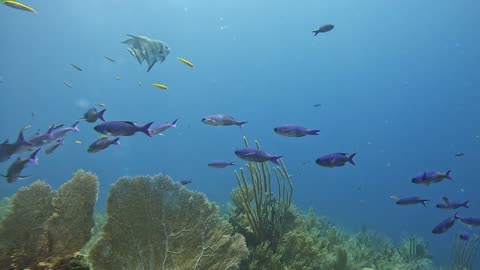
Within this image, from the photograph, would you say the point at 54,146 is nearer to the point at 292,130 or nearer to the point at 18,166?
the point at 18,166

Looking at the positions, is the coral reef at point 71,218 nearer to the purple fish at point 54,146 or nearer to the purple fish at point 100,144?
the purple fish at point 100,144

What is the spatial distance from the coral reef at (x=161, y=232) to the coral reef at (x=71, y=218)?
1.23 ft

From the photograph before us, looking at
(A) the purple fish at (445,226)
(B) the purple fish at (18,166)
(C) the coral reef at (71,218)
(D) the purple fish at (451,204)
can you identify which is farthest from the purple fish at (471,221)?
(B) the purple fish at (18,166)

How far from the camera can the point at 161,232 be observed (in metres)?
4.05

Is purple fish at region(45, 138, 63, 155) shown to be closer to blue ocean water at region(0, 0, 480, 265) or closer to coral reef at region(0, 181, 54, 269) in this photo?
coral reef at region(0, 181, 54, 269)

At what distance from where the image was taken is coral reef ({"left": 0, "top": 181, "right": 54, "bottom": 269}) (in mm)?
3916

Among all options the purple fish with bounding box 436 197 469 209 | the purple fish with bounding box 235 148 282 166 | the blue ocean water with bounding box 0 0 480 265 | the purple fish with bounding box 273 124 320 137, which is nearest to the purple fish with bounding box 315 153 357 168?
the purple fish with bounding box 273 124 320 137

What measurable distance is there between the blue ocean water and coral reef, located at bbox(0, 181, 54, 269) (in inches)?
1567

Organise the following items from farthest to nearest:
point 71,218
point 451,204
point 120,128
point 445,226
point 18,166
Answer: point 451,204 < point 445,226 < point 18,166 < point 120,128 < point 71,218

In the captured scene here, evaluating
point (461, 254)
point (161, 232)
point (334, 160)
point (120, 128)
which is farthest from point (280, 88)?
point (161, 232)

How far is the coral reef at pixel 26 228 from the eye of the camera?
3.92 meters

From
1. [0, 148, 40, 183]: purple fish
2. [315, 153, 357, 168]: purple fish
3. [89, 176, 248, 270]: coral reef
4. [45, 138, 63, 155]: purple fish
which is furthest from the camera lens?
[45, 138, 63, 155]: purple fish

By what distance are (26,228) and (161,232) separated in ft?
5.16

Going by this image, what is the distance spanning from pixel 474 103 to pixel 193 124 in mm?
76198
